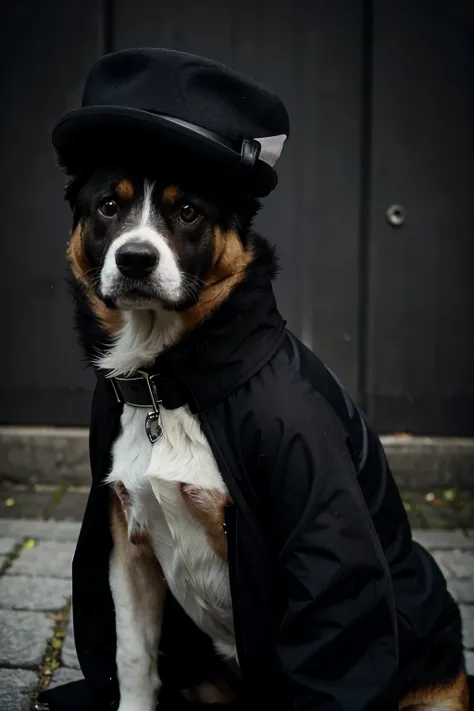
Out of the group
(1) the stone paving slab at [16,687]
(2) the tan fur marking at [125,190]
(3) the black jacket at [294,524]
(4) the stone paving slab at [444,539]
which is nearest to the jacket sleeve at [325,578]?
(3) the black jacket at [294,524]

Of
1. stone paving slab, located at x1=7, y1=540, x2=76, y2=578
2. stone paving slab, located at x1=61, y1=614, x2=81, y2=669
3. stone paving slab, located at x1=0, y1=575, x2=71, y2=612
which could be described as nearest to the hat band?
stone paving slab, located at x1=61, y1=614, x2=81, y2=669

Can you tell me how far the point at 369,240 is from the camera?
175 inches

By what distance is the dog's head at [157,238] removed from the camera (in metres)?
1.88

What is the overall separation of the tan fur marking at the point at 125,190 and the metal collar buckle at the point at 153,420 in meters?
0.44

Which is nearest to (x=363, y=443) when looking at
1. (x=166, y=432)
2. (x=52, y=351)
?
(x=166, y=432)

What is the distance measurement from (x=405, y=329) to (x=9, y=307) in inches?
92.5

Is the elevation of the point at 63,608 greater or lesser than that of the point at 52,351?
lesser

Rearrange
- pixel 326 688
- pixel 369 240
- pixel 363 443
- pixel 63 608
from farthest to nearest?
pixel 369 240 < pixel 63 608 < pixel 363 443 < pixel 326 688

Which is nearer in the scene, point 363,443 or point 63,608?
point 363,443

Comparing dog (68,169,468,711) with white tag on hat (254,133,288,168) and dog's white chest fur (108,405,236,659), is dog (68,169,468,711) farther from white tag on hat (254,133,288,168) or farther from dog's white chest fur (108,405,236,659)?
A: white tag on hat (254,133,288,168)

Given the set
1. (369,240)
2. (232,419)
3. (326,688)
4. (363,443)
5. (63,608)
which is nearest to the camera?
(326,688)

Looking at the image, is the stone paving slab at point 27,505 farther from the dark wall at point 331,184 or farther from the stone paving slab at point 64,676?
the stone paving slab at point 64,676

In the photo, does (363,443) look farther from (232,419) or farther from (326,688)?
(326,688)

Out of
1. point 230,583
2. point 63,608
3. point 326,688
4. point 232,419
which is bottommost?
point 63,608
